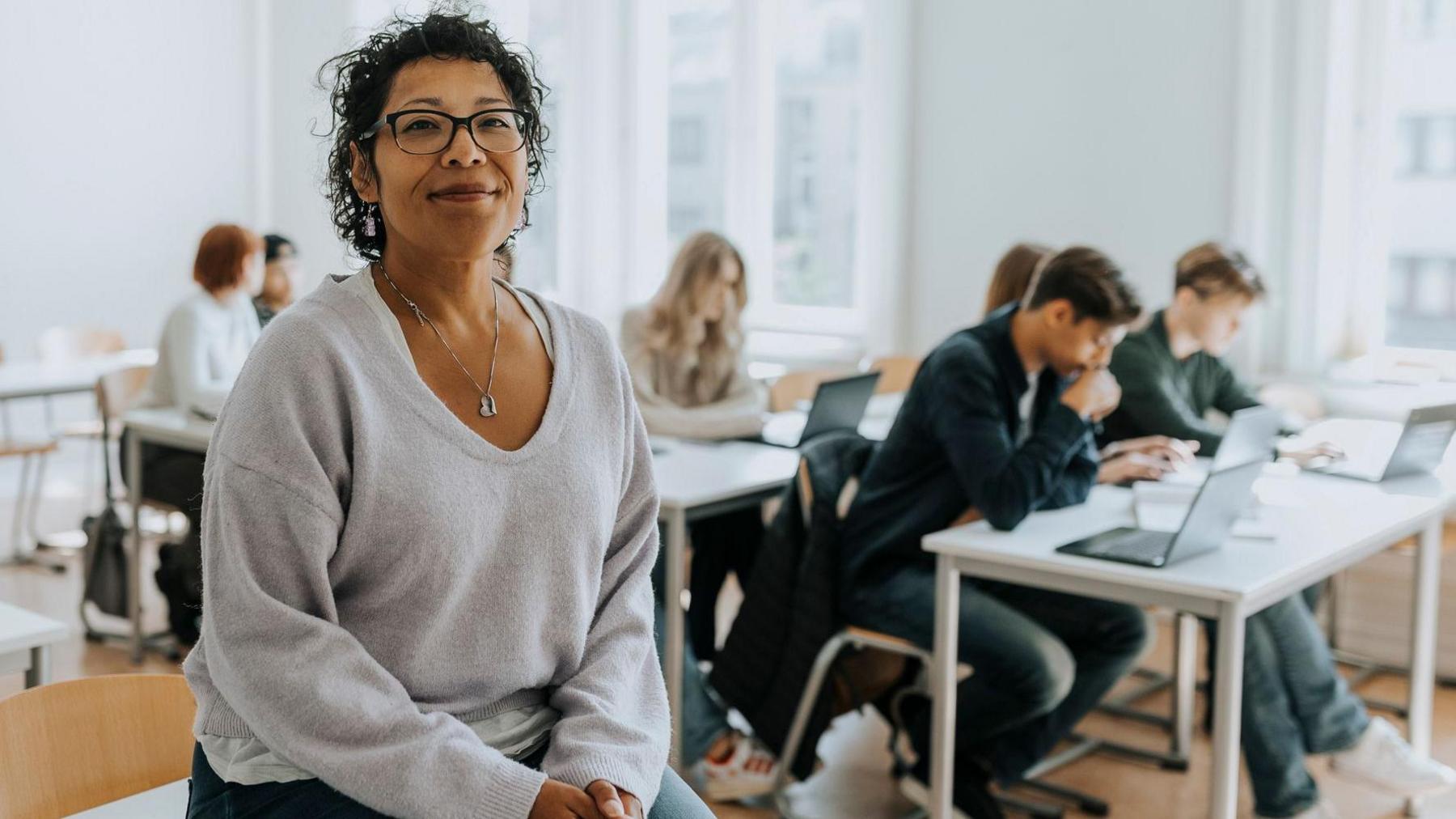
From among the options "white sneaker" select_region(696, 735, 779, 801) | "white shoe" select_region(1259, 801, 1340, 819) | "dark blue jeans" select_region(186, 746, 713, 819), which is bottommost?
"white sneaker" select_region(696, 735, 779, 801)

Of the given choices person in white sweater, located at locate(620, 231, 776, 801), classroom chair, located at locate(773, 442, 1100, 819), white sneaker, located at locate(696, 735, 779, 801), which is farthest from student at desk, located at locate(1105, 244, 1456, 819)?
person in white sweater, located at locate(620, 231, 776, 801)

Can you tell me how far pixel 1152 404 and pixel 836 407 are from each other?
0.80 metres

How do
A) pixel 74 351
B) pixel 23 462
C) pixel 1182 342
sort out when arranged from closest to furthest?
pixel 1182 342 < pixel 23 462 < pixel 74 351

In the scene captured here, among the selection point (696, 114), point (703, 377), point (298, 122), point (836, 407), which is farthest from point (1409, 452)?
point (298, 122)

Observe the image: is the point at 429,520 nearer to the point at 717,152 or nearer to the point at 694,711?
the point at 694,711

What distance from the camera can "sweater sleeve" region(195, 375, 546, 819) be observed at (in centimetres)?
134

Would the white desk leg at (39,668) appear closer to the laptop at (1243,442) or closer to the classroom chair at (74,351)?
the laptop at (1243,442)

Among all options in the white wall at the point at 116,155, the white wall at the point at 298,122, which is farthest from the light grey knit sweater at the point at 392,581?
the white wall at the point at 298,122

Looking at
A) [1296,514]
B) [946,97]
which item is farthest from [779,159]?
[1296,514]

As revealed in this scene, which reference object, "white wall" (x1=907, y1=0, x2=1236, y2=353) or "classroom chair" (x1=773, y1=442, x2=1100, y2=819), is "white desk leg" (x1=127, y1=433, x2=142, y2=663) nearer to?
"classroom chair" (x1=773, y1=442, x2=1100, y2=819)

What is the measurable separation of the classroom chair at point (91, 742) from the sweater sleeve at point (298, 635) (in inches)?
13.5

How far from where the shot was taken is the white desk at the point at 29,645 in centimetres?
202

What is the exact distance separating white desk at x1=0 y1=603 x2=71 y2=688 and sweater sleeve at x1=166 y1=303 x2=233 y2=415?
6.95ft

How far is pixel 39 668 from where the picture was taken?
2.06 m
